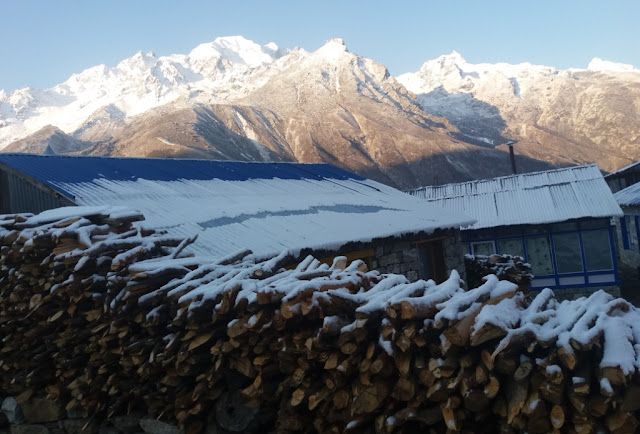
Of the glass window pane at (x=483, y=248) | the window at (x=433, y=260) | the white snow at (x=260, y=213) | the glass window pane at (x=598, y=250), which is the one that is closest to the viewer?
the white snow at (x=260, y=213)

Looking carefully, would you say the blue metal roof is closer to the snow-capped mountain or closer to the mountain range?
the mountain range

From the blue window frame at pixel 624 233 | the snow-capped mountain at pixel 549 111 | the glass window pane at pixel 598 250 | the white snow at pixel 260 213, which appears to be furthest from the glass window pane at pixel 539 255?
the snow-capped mountain at pixel 549 111

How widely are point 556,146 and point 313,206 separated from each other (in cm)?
9289

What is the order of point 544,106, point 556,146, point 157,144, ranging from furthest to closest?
point 544,106 < point 556,146 < point 157,144

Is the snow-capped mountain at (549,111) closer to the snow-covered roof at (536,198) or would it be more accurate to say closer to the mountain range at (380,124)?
the mountain range at (380,124)

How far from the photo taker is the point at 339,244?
30.6ft

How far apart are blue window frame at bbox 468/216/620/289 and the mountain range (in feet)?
129

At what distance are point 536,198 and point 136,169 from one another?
15.9m

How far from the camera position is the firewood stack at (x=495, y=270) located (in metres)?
14.8

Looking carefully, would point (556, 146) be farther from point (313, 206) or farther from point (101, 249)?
point (101, 249)

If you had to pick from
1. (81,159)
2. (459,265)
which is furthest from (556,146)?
(81,159)

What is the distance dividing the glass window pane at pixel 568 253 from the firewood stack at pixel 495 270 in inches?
185

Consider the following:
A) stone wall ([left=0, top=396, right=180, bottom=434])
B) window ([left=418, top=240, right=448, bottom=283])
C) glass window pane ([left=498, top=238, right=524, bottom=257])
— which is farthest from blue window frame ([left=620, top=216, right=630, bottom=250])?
stone wall ([left=0, top=396, right=180, bottom=434])

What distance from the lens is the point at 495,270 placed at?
1475 centimetres
